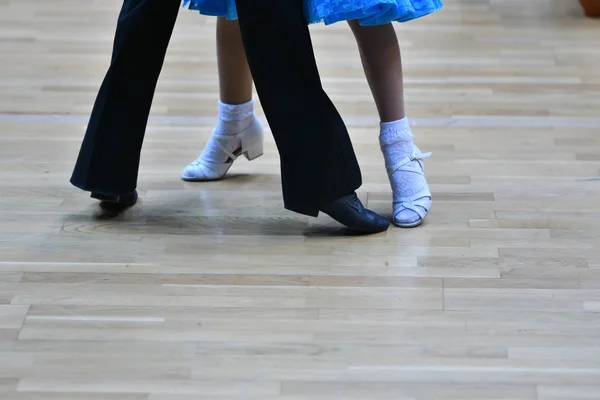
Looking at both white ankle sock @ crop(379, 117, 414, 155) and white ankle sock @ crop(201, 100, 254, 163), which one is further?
white ankle sock @ crop(201, 100, 254, 163)

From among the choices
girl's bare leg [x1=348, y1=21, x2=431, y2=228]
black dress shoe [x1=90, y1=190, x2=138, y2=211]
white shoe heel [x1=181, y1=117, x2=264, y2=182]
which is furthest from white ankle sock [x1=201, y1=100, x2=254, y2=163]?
girl's bare leg [x1=348, y1=21, x2=431, y2=228]

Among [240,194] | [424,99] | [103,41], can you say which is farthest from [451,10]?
[240,194]

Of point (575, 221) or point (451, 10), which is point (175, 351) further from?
point (451, 10)

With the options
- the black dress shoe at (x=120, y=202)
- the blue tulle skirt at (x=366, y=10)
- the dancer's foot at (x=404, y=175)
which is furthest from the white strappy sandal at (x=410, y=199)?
the black dress shoe at (x=120, y=202)

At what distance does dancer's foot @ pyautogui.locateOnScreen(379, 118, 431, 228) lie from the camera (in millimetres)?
2035

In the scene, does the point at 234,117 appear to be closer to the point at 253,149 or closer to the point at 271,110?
the point at 253,149

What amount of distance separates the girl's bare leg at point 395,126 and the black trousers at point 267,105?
4.9 inches

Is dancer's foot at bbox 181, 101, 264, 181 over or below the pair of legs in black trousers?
below

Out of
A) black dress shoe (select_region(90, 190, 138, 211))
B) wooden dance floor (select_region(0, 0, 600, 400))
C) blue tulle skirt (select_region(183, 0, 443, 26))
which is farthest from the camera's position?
black dress shoe (select_region(90, 190, 138, 211))

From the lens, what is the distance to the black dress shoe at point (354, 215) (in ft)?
6.42

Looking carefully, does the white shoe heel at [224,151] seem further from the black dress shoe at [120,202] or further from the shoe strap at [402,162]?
the shoe strap at [402,162]

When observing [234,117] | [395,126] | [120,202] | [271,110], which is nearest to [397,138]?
[395,126]

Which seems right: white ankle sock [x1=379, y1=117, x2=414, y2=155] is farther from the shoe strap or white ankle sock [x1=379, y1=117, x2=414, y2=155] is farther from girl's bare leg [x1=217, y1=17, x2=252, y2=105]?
girl's bare leg [x1=217, y1=17, x2=252, y2=105]

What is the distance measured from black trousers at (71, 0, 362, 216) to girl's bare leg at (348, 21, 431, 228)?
0.41ft
